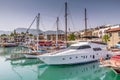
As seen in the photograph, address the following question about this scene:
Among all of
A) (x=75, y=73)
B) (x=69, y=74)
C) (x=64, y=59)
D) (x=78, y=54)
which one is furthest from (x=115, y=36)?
(x=69, y=74)

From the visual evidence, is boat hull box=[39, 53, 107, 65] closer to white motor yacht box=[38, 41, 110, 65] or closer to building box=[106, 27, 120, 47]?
white motor yacht box=[38, 41, 110, 65]

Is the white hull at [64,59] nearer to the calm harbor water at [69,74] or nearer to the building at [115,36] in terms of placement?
the calm harbor water at [69,74]

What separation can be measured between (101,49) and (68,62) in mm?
6392

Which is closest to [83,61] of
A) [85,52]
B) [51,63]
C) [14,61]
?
[85,52]

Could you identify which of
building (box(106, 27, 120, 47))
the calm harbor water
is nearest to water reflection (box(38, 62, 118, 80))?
the calm harbor water

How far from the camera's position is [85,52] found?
22859 mm

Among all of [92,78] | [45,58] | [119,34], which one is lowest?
[92,78]

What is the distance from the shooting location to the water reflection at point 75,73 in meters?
17.6

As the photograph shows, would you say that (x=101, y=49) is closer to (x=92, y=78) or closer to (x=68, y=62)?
(x=68, y=62)

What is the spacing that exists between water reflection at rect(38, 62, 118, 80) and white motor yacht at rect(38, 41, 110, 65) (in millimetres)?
804

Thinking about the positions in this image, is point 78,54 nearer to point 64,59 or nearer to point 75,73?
point 64,59

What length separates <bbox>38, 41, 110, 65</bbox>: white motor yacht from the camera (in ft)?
69.8

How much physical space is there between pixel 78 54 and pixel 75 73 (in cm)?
343

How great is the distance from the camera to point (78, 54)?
22.0 metres
